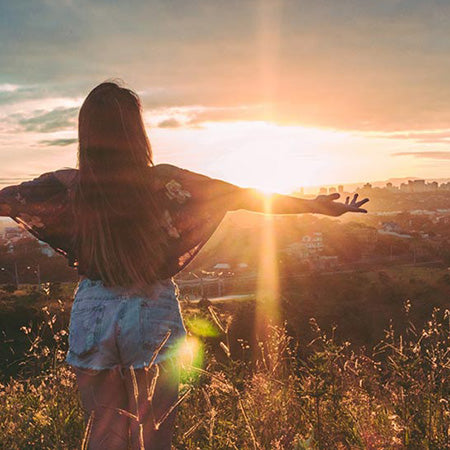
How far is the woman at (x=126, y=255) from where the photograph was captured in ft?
5.26

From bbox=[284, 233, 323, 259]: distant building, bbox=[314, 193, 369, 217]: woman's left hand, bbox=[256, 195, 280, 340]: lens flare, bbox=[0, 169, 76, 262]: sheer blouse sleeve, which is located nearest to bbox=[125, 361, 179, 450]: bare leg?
bbox=[0, 169, 76, 262]: sheer blouse sleeve

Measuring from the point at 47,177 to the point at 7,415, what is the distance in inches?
62.2

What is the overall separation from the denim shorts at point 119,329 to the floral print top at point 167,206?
0.33 feet

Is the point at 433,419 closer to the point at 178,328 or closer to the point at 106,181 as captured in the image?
the point at 178,328

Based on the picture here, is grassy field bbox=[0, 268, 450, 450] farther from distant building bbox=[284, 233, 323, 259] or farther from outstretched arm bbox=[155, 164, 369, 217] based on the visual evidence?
distant building bbox=[284, 233, 323, 259]

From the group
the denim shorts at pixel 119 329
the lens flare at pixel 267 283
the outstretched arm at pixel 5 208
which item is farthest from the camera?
the lens flare at pixel 267 283

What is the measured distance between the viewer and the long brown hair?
1.68 meters

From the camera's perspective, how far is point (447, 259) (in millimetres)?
72938

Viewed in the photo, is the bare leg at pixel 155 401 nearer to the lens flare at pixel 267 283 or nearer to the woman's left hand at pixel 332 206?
the lens flare at pixel 267 283

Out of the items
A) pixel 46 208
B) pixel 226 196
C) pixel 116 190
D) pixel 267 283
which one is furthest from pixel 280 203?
pixel 267 283

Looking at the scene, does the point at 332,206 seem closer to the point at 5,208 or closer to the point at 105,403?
the point at 105,403

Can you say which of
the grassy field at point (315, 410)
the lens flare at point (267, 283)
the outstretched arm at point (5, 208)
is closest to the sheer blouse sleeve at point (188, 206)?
the lens flare at point (267, 283)

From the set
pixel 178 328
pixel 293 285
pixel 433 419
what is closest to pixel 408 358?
pixel 433 419

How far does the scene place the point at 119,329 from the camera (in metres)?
1.58
